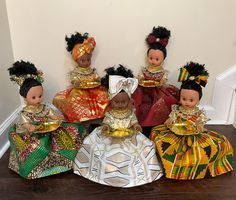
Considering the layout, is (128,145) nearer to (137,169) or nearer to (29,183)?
(137,169)

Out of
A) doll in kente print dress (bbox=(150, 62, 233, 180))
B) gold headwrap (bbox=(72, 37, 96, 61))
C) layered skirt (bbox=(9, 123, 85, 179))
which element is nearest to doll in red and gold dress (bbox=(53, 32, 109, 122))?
gold headwrap (bbox=(72, 37, 96, 61))

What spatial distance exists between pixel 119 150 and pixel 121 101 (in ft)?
0.65

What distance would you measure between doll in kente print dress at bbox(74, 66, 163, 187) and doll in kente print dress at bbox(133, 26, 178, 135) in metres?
0.17

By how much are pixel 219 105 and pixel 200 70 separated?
0.52 m

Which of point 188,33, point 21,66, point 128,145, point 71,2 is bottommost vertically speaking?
point 128,145

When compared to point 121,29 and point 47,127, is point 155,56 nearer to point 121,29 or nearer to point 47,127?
point 121,29

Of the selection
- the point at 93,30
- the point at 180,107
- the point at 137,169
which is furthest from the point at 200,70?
the point at 93,30

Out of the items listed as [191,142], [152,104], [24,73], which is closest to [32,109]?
[24,73]

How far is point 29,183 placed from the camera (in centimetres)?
104

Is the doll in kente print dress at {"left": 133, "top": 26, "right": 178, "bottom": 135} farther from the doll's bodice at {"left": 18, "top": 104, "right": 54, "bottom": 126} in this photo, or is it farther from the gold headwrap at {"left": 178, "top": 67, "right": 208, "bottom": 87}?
the doll's bodice at {"left": 18, "top": 104, "right": 54, "bottom": 126}

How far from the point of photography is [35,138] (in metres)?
1.08

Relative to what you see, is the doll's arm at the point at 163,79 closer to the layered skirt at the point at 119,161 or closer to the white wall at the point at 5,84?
the layered skirt at the point at 119,161

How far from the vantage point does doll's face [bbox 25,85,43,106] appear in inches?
42.2

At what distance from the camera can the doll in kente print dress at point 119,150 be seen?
104cm
